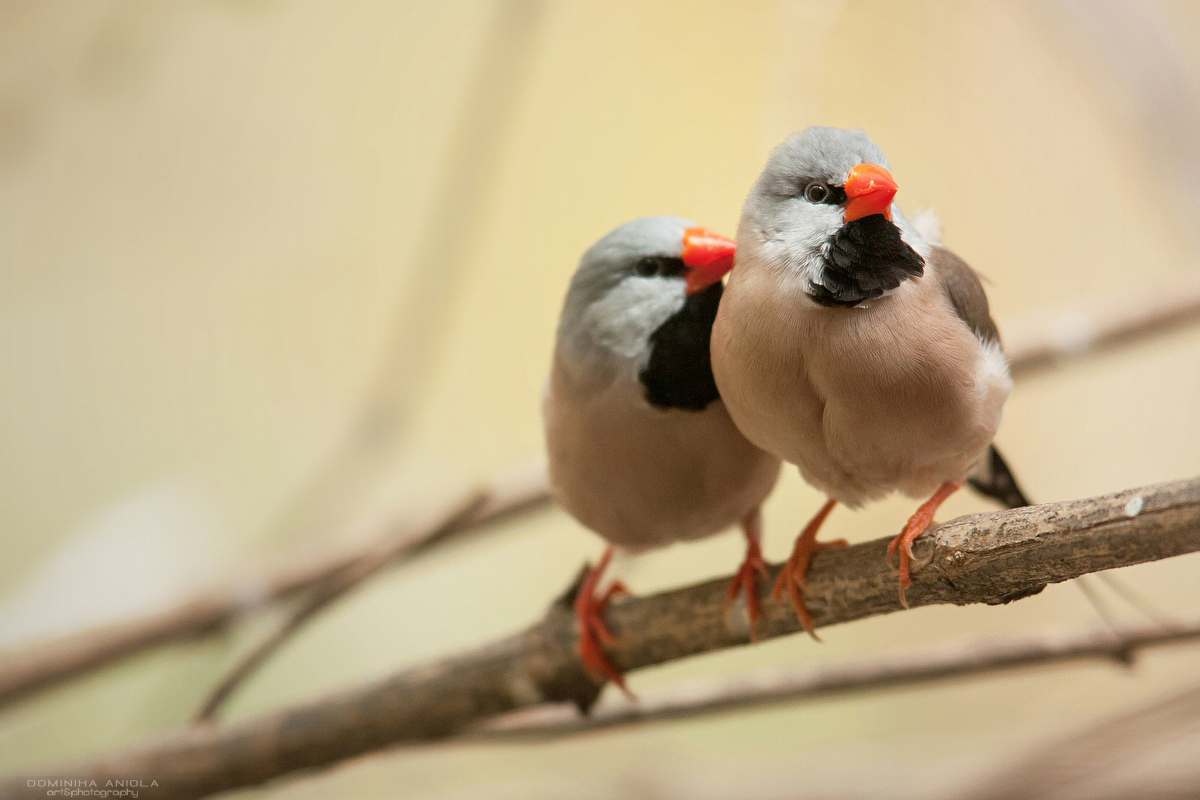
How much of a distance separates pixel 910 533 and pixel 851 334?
271mm

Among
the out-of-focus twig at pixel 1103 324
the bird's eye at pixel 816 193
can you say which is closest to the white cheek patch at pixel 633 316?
the bird's eye at pixel 816 193

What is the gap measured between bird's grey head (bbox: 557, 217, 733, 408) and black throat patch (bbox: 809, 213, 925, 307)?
0.87ft

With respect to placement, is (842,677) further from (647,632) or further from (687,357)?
(687,357)

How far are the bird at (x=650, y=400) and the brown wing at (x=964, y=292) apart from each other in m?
0.28

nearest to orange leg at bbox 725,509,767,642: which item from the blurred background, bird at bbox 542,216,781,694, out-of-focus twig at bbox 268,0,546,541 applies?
bird at bbox 542,216,781,694

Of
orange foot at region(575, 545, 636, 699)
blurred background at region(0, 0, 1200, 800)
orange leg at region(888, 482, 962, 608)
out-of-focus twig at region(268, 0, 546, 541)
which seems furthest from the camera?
out-of-focus twig at region(268, 0, 546, 541)

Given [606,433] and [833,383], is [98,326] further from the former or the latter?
[833,383]

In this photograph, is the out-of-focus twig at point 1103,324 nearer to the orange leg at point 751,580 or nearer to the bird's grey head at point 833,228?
the orange leg at point 751,580

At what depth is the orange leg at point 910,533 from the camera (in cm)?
115

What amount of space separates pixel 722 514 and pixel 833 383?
0.47 metres

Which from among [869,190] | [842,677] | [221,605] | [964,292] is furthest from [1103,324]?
[221,605]

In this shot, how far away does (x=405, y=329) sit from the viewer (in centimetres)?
274

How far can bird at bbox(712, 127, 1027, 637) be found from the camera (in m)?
1.06

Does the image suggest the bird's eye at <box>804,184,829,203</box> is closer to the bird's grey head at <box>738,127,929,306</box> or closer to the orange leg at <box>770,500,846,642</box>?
the bird's grey head at <box>738,127,929,306</box>
